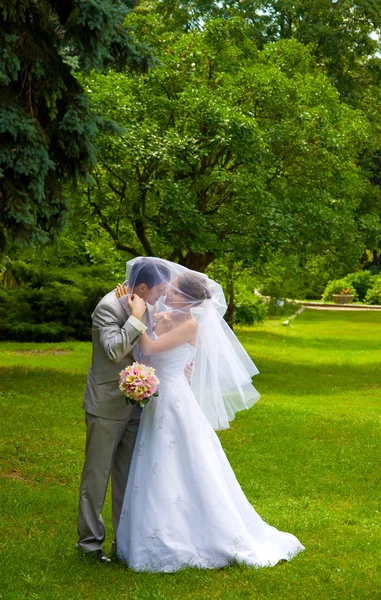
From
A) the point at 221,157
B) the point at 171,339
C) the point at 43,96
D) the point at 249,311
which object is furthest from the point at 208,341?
the point at 249,311

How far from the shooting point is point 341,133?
20.1 meters

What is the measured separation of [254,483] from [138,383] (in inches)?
169

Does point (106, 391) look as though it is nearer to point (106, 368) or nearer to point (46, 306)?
point (106, 368)

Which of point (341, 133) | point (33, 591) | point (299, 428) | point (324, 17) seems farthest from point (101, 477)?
point (324, 17)

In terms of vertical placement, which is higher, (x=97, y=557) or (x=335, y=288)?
(x=97, y=557)

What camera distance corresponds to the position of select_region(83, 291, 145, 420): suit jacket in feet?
19.4

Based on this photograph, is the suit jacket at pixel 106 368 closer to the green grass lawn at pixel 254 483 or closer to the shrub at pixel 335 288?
the green grass lawn at pixel 254 483

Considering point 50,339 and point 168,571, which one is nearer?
point 168,571

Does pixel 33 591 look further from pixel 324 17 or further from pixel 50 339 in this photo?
pixel 324 17

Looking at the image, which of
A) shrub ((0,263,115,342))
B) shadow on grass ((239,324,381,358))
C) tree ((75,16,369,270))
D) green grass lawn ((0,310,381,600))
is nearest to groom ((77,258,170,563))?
green grass lawn ((0,310,381,600))

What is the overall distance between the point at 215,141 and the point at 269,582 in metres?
11.9

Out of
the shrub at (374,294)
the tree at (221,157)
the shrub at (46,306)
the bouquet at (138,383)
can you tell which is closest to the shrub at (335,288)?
the shrub at (374,294)

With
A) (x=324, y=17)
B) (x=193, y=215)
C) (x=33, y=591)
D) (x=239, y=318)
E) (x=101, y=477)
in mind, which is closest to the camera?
(x=33, y=591)

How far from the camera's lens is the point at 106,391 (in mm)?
5965
